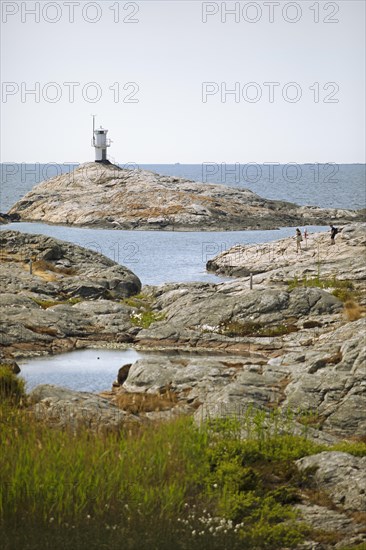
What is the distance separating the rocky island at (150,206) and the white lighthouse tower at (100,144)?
5.30 feet

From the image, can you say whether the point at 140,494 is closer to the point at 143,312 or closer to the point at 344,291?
the point at 344,291

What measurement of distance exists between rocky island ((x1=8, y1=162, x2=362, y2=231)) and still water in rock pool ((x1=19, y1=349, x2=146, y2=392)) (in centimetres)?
6562

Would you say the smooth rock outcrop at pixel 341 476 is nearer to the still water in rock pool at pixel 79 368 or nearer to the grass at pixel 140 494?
the grass at pixel 140 494

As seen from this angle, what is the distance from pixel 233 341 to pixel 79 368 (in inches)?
290

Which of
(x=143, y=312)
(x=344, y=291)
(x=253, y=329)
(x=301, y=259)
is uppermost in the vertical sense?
(x=344, y=291)

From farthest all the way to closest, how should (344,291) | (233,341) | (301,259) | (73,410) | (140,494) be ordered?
(301,259), (344,291), (233,341), (73,410), (140,494)

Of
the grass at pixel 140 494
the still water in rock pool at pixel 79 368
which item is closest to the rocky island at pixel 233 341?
the grass at pixel 140 494

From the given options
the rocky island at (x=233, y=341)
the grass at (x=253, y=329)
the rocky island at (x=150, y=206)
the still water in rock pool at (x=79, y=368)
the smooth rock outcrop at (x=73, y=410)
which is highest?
the rocky island at (x=150, y=206)

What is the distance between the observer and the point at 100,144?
401ft

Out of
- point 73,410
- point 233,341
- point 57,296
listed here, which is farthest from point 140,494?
point 57,296

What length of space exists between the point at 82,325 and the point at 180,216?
65.2 m

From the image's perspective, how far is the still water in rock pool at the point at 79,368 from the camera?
2825cm

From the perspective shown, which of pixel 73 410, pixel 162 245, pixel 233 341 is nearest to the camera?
pixel 73 410

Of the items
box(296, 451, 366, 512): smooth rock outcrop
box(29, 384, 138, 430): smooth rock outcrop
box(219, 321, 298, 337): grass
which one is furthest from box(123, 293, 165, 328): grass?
box(296, 451, 366, 512): smooth rock outcrop
